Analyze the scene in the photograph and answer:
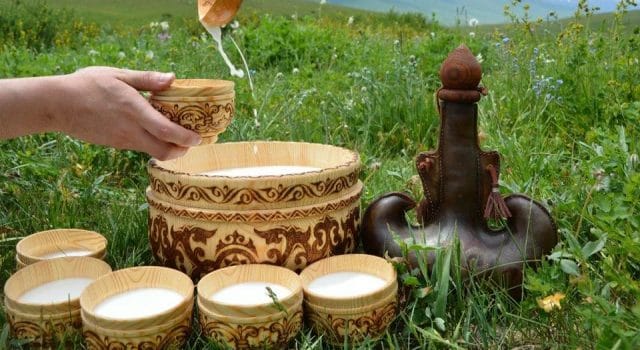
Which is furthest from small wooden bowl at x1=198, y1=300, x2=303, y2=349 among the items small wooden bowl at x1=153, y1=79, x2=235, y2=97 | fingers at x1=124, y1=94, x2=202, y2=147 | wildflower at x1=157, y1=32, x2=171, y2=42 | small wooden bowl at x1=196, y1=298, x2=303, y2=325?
wildflower at x1=157, y1=32, x2=171, y2=42

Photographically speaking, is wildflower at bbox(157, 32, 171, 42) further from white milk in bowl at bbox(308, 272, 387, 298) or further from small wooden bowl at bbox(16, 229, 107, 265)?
white milk in bowl at bbox(308, 272, 387, 298)

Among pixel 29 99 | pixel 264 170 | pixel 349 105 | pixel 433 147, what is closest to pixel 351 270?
pixel 264 170

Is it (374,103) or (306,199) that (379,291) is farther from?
(374,103)

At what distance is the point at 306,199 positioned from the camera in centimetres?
211

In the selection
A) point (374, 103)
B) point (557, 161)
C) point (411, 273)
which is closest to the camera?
point (411, 273)

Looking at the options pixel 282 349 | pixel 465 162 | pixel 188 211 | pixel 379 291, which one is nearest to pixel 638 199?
pixel 465 162

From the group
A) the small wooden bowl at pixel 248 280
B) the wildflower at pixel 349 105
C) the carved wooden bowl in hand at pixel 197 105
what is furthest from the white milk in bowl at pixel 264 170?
the wildflower at pixel 349 105

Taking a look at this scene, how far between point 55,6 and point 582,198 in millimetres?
8451

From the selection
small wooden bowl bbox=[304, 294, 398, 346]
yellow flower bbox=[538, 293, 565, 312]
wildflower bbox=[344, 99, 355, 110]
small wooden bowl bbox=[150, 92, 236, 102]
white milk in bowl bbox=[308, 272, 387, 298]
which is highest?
small wooden bowl bbox=[150, 92, 236, 102]

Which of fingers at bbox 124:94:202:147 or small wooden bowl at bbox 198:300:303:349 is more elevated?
fingers at bbox 124:94:202:147

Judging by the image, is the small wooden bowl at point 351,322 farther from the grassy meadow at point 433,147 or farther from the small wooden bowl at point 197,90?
the small wooden bowl at point 197,90

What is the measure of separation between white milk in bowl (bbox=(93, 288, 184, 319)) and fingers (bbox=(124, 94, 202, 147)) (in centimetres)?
43

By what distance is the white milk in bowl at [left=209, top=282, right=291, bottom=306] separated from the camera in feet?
6.17

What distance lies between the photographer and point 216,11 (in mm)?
2312
